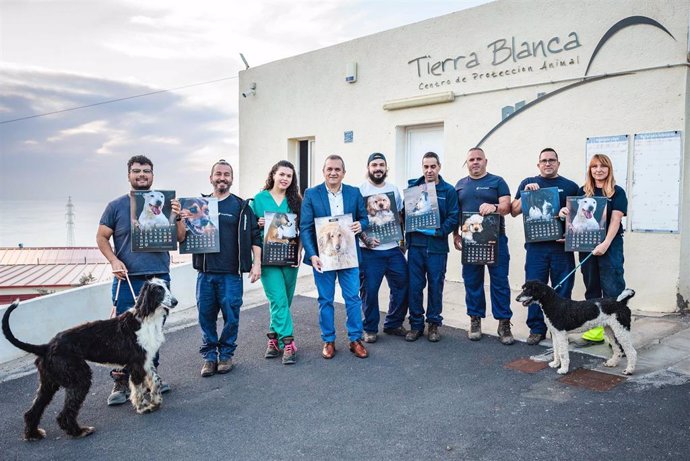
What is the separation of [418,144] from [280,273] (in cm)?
507

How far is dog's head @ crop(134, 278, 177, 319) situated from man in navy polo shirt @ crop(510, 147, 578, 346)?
12.5 feet

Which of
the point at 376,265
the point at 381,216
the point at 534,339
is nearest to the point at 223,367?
the point at 376,265

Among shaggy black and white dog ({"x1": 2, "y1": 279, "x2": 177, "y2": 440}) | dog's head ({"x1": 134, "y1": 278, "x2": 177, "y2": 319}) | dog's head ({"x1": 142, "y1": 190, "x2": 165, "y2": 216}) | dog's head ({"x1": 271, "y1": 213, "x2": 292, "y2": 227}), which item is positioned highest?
dog's head ({"x1": 142, "y1": 190, "x2": 165, "y2": 216})

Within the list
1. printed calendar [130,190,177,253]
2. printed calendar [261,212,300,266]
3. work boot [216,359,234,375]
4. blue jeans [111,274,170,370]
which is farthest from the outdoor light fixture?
blue jeans [111,274,170,370]

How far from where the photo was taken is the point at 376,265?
19.0ft

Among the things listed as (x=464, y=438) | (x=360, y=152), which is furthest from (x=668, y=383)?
(x=360, y=152)

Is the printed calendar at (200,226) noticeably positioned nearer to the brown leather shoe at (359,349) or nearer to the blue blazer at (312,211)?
the blue blazer at (312,211)

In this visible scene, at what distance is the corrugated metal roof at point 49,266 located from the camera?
45.1 feet

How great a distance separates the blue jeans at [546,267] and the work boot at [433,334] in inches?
40.5

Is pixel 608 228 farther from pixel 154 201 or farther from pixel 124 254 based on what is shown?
pixel 124 254

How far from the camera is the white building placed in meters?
6.54

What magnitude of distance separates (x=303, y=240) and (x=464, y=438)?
250 centimetres

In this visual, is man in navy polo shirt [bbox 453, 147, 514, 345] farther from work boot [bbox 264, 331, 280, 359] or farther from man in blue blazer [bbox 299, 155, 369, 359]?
work boot [bbox 264, 331, 280, 359]

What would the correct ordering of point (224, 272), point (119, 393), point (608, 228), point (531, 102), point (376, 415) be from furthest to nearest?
→ point (531, 102), point (608, 228), point (224, 272), point (119, 393), point (376, 415)
